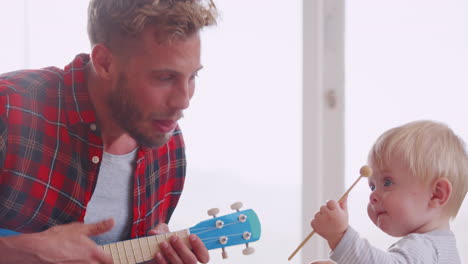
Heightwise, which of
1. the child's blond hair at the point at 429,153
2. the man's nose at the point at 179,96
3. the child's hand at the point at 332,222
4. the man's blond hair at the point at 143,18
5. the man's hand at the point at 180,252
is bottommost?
the man's hand at the point at 180,252

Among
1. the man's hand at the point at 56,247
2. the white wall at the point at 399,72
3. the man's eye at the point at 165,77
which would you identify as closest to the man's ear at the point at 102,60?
the man's eye at the point at 165,77

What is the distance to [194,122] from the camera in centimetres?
246

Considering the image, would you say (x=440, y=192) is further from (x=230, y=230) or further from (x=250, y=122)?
(x=250, y=122)

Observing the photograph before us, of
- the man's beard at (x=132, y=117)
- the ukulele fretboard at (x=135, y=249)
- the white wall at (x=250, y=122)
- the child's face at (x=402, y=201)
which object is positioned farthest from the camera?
the white wall at (x=250, y=122)

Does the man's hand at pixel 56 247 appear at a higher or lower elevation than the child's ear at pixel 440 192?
lower

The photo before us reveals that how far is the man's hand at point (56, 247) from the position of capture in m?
1.31

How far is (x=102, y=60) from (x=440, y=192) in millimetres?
914

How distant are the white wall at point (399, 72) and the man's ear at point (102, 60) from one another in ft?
3.94

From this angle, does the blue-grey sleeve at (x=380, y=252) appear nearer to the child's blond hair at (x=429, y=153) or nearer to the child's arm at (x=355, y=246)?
the child's arm at (x=355, y=246)

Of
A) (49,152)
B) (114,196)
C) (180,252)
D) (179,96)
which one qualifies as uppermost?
(179,96)

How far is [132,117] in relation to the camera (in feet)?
Result: 5.00

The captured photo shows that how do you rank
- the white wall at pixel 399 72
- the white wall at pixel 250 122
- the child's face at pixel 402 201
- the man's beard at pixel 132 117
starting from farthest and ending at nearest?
1. the white wall at pixel 250 122
2. the white wall at pixel 399 72
3. the man's beard at pixel 132 117
4. the child's face at pixel 402 201

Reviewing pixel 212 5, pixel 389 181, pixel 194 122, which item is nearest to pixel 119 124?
pixel 212 5

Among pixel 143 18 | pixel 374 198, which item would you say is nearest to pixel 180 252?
pixel 374 198
